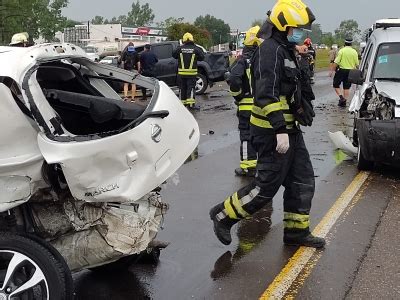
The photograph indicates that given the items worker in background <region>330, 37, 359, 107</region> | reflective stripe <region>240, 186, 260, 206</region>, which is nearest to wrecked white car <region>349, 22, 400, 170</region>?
reflective stripe <region>240, 186, 260, 206</region>

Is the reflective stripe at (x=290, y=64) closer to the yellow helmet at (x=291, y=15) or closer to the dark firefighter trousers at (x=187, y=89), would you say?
the yellow helmet at (x=291, y=15)

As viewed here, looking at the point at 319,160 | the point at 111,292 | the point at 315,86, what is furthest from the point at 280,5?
the point at 315,86

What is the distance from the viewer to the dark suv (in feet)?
63.0

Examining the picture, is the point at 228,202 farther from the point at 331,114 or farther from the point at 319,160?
the point at 331,114

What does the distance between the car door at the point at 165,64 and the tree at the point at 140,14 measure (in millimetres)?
135432

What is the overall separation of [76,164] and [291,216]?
7.94ft

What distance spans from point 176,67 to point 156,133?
52.5 ft

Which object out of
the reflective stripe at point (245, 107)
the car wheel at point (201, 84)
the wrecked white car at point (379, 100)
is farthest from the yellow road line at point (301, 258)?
the car wheel at point (201, 84)

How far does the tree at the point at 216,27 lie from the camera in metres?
109

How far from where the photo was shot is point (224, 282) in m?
4.35

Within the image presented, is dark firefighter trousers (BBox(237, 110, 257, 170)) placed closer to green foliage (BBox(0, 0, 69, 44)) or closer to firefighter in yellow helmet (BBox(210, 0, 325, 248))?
firefighter in yellow helmet (BBox(210, 0, 325, 248))

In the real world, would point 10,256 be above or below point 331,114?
above

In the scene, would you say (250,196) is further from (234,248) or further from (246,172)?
(246,172)

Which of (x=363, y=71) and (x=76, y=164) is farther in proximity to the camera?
(x=363, y=71)
